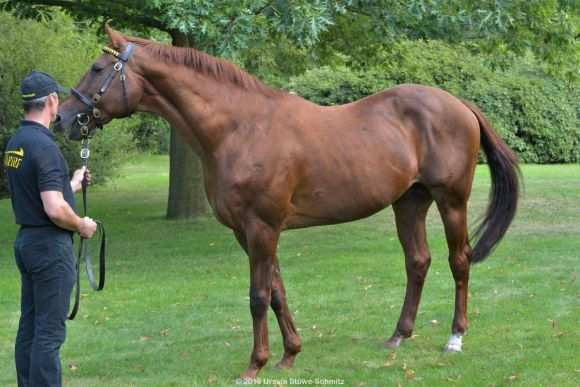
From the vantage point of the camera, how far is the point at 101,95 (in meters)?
5.34

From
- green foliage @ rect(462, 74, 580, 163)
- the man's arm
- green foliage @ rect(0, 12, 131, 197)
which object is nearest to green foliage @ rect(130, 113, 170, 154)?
green foliage @ rect(0, 12, 131, 197)

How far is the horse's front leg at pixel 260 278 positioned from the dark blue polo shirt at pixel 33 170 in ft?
4.70

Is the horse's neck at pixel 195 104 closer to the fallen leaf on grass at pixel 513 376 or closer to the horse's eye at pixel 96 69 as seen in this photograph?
the horse's eye at pixel 96 69

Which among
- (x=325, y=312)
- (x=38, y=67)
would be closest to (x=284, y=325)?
(x=325, y=312)

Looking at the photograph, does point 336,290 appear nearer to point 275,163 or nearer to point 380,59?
point 275,163

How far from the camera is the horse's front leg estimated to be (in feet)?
17.8

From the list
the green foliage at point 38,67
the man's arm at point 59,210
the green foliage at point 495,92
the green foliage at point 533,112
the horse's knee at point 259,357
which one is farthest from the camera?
the green foliage at point 533,112

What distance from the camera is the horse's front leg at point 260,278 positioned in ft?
17.8

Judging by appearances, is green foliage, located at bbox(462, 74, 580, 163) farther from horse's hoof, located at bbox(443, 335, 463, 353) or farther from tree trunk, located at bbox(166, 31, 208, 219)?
horse's hoof, located at bbox(443, 335, 463, 353)

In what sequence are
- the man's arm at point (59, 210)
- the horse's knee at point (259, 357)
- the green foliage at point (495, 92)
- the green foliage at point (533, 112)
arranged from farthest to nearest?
1. the green foliage at point (533, 112)
2. the green foliage at point (495, 92)
3. the horse's knee at point (259, 357)
4. the man's arm at point (59, 210)

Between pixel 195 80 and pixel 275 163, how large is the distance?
2.68 ft

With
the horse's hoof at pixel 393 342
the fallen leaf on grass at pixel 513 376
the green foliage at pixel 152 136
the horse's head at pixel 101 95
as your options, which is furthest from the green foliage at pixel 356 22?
the green foliage at pixel 152 136

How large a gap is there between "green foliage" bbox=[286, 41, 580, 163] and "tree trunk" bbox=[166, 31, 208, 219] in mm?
10131

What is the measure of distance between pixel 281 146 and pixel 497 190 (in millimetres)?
2224
